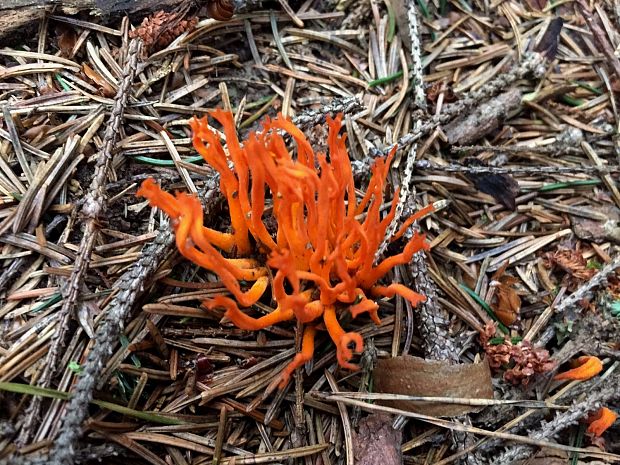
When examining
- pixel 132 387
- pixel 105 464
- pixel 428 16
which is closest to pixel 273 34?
pixel 428 16

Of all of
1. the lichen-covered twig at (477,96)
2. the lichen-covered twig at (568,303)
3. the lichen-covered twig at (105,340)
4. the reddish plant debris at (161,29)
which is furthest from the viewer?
the lichen-covered twig at (477,96)

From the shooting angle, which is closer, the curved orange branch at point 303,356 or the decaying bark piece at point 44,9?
the curved orange branch at point 303,356

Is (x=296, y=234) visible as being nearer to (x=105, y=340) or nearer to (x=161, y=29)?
(x=105, y=340)

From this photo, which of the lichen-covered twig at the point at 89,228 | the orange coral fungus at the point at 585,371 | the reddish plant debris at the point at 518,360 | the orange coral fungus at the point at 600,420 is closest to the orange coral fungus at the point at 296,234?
the lichen-covered twig at the point at 89,228

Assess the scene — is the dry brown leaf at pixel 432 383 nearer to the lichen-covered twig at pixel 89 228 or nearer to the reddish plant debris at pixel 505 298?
the reddish plant debris at pixel 505 298

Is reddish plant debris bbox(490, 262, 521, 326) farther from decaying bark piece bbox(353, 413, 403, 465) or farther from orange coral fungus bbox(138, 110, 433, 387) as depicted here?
decaying bark piece bbox(353, 413, 403, 465)

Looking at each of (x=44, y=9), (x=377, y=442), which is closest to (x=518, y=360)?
(x=377, y=442)
